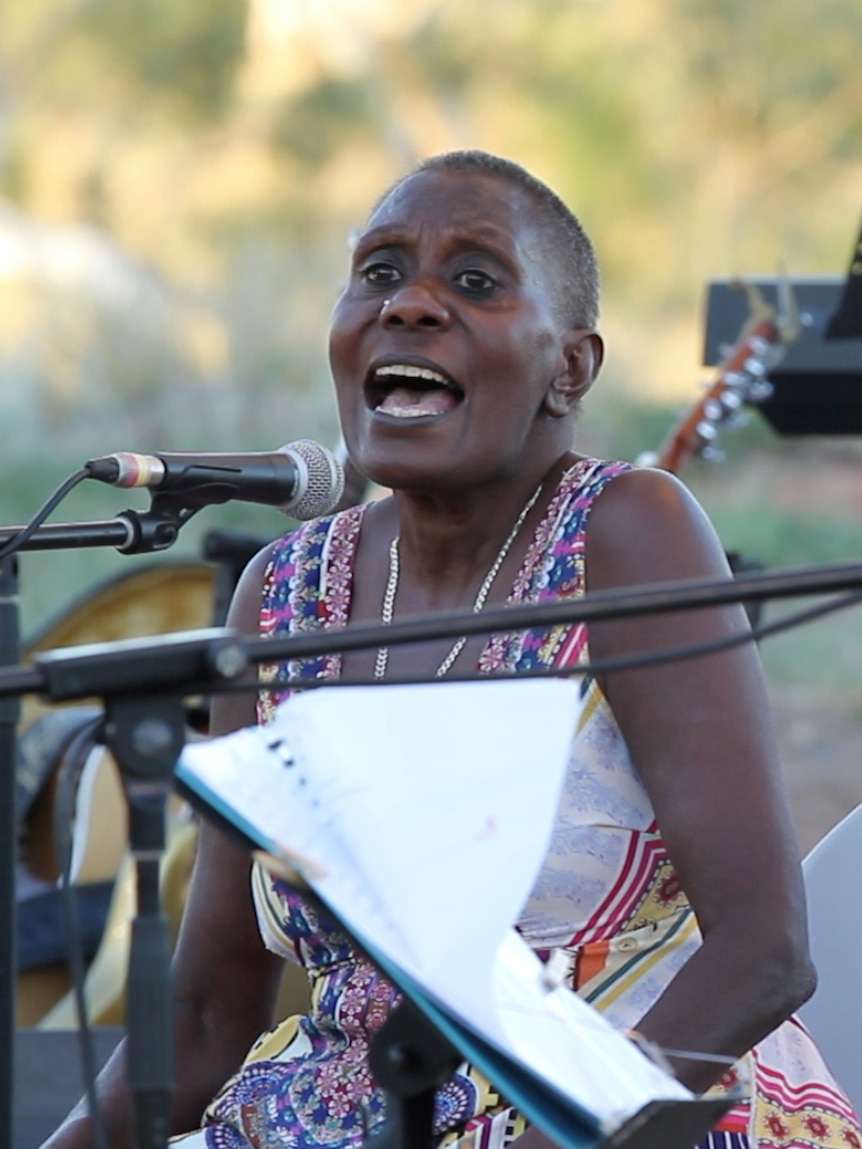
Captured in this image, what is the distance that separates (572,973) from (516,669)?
0.98 feet

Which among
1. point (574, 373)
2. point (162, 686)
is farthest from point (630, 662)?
point (574, 373)

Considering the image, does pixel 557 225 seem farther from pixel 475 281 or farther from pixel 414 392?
pixel 414 392

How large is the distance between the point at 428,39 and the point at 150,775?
7.47 meters

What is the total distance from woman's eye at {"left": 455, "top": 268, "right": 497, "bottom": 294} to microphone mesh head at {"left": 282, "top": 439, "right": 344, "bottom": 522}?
8.9 inches

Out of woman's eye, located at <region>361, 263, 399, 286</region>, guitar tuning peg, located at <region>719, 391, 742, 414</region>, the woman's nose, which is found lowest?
guitar tuning peg, located at <region>719, 391, 742, 414</region>

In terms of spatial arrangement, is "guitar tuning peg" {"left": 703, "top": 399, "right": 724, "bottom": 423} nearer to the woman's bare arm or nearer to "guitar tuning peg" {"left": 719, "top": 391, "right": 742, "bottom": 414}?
"guitar tuning peg" {"left": 719, "top": 391, "right": 742, "bottom": 414}

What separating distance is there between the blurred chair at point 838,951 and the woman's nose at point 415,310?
71 centimetres

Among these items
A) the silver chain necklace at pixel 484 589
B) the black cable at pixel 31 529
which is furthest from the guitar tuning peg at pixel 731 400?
the black cable at pixel 31 529

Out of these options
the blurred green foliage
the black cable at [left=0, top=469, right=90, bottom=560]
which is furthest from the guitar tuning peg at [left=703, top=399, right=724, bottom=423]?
the blurred green foliage

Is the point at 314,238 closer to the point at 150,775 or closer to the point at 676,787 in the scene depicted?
the point at 676,787

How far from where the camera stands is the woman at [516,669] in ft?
5.27

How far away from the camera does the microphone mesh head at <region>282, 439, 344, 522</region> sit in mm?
1853

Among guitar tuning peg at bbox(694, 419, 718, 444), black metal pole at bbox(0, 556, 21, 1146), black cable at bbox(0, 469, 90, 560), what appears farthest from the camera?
guitar tuning peg at bbox(694, 419, 718, 444)

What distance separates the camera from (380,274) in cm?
194
